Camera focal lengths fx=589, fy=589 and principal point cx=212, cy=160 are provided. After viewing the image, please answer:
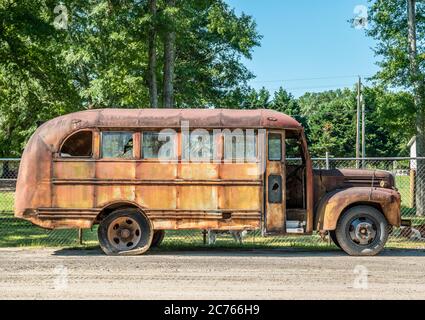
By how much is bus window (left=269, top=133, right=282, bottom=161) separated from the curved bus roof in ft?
0.67

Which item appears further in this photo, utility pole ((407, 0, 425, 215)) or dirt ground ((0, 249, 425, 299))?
utility pole ((407, 0, 425, 215))

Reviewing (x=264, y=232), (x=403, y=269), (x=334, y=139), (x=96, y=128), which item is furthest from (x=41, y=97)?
(x=334, y=139)

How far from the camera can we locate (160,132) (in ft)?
39.1

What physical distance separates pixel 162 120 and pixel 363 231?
183 inches

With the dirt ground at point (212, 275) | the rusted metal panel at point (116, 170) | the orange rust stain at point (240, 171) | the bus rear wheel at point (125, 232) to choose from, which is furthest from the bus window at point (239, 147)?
the bus rear wheel at point (125, 232)

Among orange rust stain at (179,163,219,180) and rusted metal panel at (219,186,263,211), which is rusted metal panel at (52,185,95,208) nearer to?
orange rust stain at (179,163,219,180)

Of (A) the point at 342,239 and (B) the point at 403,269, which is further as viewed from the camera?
(A) the point at 342,239

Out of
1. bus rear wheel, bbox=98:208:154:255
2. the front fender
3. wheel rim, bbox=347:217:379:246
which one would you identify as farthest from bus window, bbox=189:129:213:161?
wheel rim, bbox=347:217:379:246

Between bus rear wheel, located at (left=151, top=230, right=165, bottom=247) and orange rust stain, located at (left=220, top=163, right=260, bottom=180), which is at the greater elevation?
orange rust stain, located at (left=220, top=163, right=260, bottom=180)

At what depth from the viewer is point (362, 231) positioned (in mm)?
11906

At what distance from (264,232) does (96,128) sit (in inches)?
158

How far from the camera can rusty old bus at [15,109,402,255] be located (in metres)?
11.8

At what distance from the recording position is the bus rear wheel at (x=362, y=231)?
1187cm
